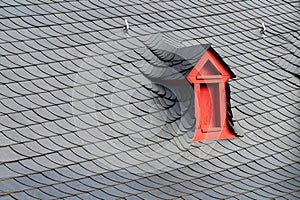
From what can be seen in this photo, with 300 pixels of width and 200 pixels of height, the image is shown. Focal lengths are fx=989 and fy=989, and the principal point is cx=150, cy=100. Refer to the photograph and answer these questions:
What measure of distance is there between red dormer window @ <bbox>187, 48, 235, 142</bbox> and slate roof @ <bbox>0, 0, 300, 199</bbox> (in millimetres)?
118

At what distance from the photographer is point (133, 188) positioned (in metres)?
10.3

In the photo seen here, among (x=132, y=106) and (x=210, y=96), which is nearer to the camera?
(x=132, y=106)

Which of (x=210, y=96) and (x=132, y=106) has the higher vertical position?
(x=210, y=96)

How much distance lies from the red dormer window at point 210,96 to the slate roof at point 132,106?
12 cm

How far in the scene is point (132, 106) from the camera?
11141 mm

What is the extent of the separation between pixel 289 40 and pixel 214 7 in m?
1.09

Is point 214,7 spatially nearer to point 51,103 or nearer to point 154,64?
point 154,64

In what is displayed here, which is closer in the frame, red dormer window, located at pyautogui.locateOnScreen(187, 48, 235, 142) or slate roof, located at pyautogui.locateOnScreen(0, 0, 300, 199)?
slate roof, located at pyautogui.locateOnScreen(0, 0, 300, 199)

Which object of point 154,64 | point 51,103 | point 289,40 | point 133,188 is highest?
point 289,40

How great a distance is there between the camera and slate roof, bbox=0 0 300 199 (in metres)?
10.2

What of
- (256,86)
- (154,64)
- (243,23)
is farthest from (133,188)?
(243,23)

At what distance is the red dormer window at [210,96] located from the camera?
11.3m

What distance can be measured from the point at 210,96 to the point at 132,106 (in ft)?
3.20

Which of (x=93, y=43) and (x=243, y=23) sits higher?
(x=243, y=23)
